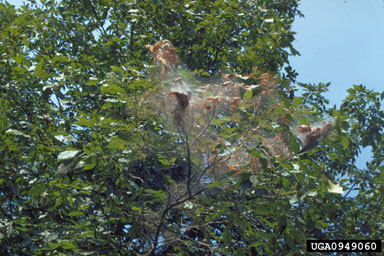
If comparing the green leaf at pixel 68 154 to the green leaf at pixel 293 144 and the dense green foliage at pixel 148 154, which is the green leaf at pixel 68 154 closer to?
the dense green foliage at pixel 148 154

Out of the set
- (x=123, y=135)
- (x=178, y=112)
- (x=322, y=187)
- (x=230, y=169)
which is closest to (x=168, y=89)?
(x=178, y=112)

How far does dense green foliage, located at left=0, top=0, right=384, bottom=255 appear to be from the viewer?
116 inches

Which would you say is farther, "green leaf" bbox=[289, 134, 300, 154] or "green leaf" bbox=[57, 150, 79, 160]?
"green leaf" bbox=[57, 150, 79, 160]

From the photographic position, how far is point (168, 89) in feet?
8.98

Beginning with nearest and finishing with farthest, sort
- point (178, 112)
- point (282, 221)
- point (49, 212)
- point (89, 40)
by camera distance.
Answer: point (178, 112) < point (282, 221) < point (49, 212) < point (89, 40)

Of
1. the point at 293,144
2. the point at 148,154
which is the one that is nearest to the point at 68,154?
the point at 148,154

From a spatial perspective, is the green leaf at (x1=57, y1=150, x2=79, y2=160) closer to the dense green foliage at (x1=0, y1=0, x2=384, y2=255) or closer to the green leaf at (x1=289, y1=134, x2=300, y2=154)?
the dense green foliage at (x1=0, y1=0, x2=384, y2=255)

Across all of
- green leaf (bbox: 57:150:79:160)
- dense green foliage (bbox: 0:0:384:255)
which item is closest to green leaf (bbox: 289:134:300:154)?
dense green foliage (bbox: 0:0:384:255)

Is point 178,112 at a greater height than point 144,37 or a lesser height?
lesser

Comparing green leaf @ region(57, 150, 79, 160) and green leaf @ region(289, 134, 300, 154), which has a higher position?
green leaf @ region(289, 134, 300, 154)

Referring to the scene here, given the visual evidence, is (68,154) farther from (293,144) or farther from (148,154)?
(293,144)

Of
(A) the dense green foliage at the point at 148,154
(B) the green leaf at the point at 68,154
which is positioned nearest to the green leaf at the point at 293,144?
(A) the dense green foliage at the point at 148,154

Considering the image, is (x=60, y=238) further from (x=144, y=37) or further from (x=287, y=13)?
(x=287, y=13)

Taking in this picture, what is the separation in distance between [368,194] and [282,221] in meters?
2.32
